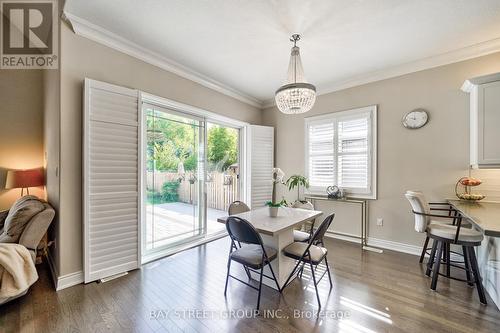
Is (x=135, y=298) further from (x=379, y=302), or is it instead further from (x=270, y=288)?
(x=379, y=302)

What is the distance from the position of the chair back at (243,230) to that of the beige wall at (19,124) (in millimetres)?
3583

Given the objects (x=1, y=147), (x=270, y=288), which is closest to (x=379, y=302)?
(x=270, y=288)

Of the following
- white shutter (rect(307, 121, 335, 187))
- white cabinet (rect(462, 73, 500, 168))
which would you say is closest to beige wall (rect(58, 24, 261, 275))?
white shutter (rect(307, 121, 335, 187))

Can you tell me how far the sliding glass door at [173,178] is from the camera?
10.3 feet

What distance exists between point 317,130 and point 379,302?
2950 mm

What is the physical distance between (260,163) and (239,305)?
2.94 meters

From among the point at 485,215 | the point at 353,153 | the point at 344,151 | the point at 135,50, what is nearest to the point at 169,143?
the point at 135,50

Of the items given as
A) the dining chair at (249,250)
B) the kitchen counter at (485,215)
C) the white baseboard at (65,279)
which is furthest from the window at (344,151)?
the white baseboard at (65,279)

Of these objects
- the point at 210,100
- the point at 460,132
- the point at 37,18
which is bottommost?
the point at 460,132

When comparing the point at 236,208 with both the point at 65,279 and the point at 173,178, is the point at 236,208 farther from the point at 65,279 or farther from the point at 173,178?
the point at 65,279

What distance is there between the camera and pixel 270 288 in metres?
2.30

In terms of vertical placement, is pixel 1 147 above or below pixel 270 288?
above

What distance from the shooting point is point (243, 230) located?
6.49 ft

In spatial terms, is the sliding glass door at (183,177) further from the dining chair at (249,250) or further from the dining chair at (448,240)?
the dining chair at (448,240)
